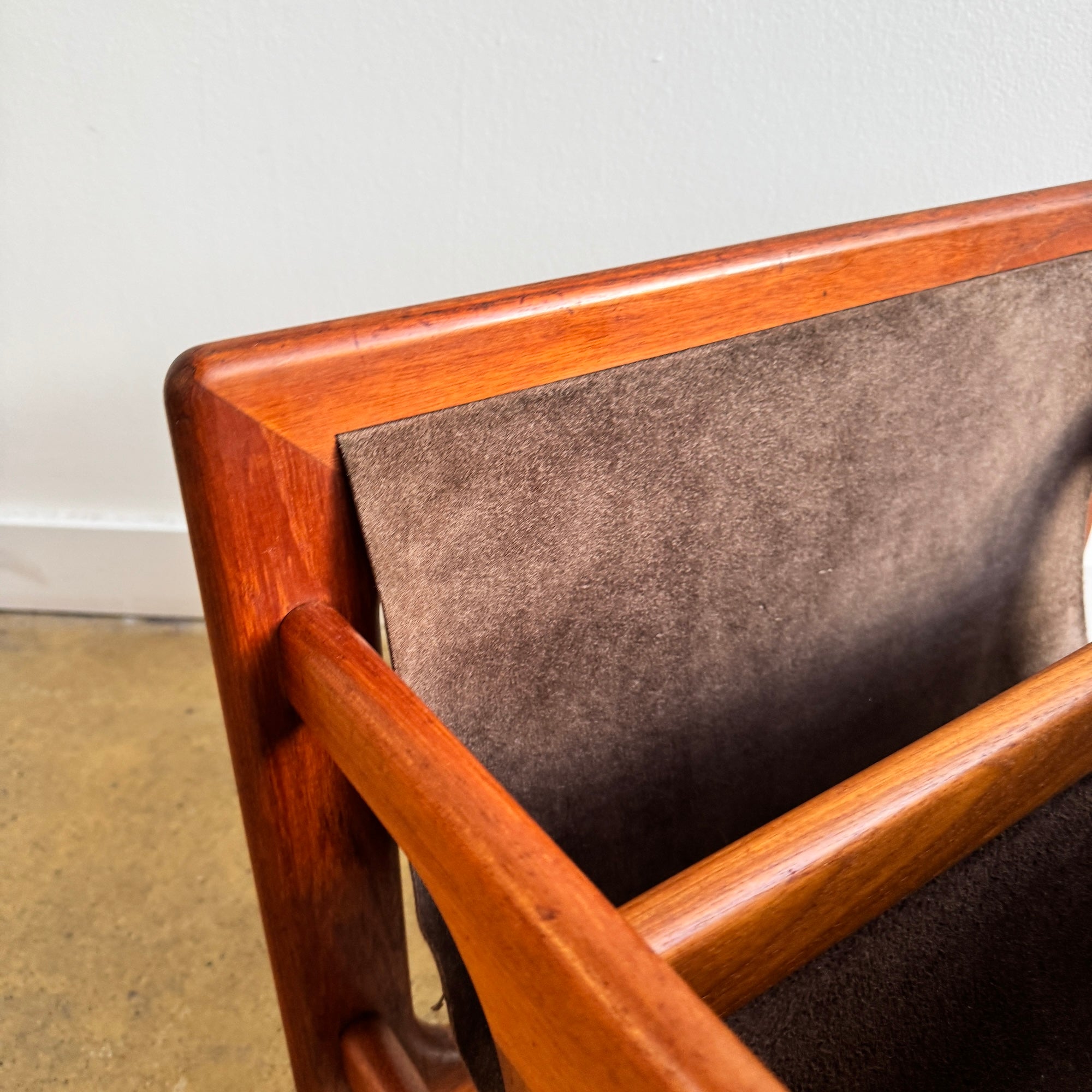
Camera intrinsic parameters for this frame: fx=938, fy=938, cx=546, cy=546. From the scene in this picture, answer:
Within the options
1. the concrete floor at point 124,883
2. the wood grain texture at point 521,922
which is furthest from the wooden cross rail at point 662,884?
the concrete floor at point 124,883

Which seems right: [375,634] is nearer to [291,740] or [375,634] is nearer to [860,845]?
[291,740]

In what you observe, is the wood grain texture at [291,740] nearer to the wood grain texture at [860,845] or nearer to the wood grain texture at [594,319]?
the wood grain texture at [594,319]

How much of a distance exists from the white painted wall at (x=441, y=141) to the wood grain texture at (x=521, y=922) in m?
0.81

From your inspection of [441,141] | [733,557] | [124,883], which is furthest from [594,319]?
[124,883]

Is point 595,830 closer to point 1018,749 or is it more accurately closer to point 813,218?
point 1018,749

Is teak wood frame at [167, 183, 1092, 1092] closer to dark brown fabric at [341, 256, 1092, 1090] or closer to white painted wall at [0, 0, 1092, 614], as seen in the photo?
dark brown fabric at [341, 256, 1092, 1090]

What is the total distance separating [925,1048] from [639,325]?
319 millimetres

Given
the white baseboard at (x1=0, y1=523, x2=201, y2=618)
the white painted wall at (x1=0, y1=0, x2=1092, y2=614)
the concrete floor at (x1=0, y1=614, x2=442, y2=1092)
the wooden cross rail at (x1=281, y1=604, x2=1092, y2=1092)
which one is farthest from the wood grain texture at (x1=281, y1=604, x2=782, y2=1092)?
the white baseboard at (x1=0, y1=523, x2=201, y2=618)

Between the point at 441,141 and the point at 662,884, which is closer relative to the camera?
the point at 662,884

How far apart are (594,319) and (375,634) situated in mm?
172

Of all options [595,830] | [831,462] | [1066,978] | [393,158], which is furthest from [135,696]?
[1066,978]

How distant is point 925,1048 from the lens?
373mm

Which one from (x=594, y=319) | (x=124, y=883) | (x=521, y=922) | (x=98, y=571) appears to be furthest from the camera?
(x=98, y=571)

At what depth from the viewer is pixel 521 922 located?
0.83 feet
